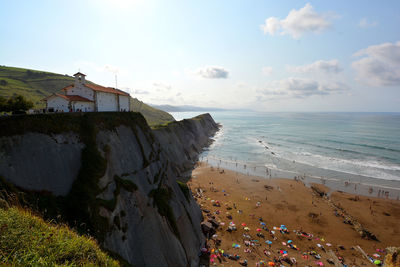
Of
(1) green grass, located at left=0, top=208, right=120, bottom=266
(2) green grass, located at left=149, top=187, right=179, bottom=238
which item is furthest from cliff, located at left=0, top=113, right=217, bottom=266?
(1) green grass, located at left=0, top=208, right=120, bottom=266

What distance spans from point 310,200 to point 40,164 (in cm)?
4630

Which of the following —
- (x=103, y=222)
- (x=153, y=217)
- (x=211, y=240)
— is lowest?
(x=211, y=240)

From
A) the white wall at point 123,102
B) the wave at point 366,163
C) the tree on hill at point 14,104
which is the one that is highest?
the white wall at point 123,102

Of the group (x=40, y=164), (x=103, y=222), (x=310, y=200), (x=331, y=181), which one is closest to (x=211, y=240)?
(x=103, y=222)

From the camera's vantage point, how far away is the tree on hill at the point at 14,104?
22688 mm

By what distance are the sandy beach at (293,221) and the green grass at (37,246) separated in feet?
66.4

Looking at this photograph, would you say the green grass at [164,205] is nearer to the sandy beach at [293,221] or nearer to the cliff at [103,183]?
the cliff at [103,183]

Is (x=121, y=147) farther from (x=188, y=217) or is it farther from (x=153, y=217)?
(x=188, y=217)

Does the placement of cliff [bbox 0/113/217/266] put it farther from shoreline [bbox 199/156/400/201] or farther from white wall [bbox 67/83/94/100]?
shoreline [bbox 199/156/400/201]

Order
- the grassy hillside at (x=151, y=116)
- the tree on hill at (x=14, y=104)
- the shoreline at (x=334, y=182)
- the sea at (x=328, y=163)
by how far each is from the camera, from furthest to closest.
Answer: the grassy hillside at (x=151, y=116) → the sea at (x=328, y=163) → the shoreline at (x=334, y=182) → the tree on hill at (x=14, y=104)

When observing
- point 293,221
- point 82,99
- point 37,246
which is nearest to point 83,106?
point 82,99

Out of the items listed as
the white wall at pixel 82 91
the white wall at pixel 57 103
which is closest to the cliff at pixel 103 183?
the white wall at pixel 82 91

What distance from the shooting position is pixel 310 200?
132ft

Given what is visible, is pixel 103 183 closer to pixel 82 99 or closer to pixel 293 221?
pixel 82 99
